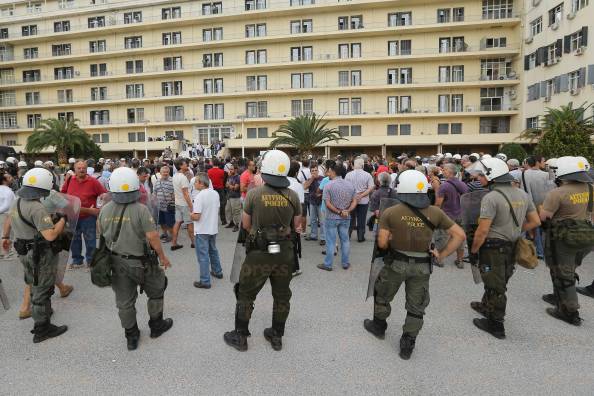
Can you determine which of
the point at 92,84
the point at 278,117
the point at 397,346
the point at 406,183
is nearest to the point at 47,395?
the point at 397,346

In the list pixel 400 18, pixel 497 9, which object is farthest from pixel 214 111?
pixel 497 9

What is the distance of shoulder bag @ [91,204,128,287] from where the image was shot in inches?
140

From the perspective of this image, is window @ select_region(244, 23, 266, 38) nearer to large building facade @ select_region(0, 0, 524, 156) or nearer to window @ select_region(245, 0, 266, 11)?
large building facade @ select_region(0, 0, 524, 156)

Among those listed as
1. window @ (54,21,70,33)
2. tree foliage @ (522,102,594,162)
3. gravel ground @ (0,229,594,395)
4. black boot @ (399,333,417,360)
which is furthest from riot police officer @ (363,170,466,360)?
window @ (54,21,70,33)

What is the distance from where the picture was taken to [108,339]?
3975 millimetres

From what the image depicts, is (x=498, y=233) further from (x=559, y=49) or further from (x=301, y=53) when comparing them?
(x=301, y=53)

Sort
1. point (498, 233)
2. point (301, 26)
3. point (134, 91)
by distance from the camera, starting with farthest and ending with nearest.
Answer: point (134, 91) < point (301, 26) < point (498, 233)

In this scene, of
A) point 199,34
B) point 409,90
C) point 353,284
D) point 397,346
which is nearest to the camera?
point 397,346

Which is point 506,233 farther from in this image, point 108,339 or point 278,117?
point 278,117

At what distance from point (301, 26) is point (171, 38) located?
14.3 meters

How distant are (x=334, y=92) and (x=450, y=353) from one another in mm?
35132

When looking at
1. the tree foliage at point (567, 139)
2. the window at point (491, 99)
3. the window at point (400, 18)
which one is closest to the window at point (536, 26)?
the window at point (491, 99)

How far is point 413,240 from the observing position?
11.4 feet

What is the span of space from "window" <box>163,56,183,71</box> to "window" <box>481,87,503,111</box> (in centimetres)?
3075
